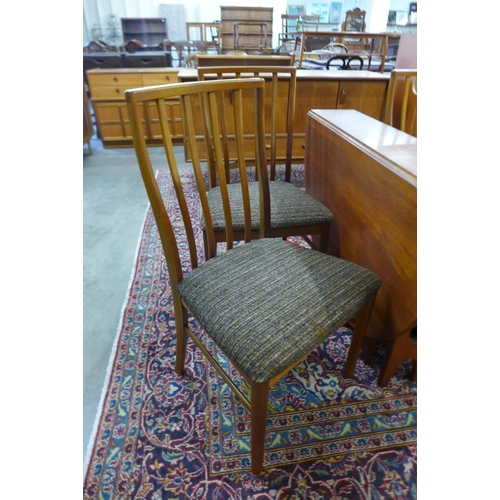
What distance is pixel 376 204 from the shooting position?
40.6 inches

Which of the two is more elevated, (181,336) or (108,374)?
(181,336)

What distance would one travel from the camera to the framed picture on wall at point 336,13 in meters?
8.56

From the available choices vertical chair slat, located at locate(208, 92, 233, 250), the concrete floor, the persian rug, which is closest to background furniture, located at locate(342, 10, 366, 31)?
the concrete floor

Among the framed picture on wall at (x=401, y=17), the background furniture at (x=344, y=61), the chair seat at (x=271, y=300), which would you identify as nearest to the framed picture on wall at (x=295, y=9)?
the framed picture on wall at (x=401, y=17)

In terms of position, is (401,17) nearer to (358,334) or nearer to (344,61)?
(344,61)

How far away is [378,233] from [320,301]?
12.8 inches

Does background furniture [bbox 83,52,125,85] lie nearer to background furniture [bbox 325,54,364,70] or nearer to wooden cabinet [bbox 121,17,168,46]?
background furniture [bbox 325,54,364,70]

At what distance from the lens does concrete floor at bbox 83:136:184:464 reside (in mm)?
1314

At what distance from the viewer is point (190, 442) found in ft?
3.48

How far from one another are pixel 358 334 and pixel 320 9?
33.0ft

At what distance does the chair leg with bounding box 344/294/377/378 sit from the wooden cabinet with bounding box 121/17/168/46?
8.03 m

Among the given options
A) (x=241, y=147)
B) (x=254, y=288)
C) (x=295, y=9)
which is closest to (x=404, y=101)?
(x=241, y=147)
